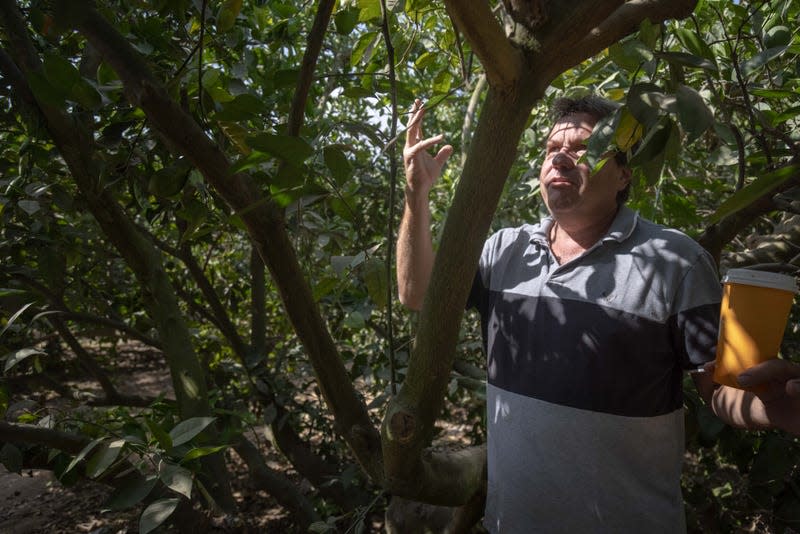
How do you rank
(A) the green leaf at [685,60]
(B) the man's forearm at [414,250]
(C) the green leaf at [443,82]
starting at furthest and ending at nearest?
(C) the green leaf at [443,82] → (B) the man's forearm at [414,250] → (A) the green leaf at [685,60]

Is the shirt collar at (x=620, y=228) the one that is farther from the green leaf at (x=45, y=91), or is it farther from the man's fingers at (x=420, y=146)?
the green leaf at (x=45, y=91)

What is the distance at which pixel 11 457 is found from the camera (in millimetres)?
1578

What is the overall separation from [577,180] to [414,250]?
0.56 metres

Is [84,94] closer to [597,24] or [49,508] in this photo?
[597,24]

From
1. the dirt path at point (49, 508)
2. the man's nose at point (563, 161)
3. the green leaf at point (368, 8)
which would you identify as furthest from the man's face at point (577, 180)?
the dirt path at point (49, 508)

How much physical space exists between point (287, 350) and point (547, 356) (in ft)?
6.18

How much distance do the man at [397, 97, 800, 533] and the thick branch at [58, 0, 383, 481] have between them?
537mm

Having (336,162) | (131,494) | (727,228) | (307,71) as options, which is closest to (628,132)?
(336,162)

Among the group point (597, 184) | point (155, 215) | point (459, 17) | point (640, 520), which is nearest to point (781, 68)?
point (597, 184)

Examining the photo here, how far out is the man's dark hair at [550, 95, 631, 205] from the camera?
1.86m

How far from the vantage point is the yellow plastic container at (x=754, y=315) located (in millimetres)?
1075

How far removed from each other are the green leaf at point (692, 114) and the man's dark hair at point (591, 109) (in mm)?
982

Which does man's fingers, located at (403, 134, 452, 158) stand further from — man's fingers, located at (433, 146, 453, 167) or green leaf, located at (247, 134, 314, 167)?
green leaf, located at (247, 134, 314, 167)

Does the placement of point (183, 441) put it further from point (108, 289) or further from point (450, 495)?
point (108, 289)
